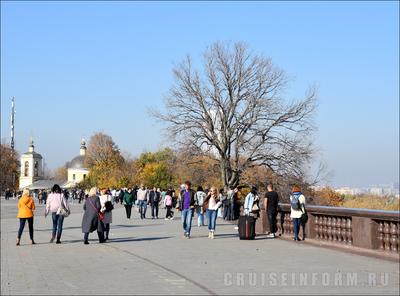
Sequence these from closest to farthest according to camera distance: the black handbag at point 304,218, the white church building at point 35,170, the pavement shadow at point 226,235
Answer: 1. the black handbag at point 304,218
2. the pavement shadow at point 226,235
3. the white church building at point 35,170

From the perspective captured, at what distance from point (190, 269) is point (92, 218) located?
6379 mm

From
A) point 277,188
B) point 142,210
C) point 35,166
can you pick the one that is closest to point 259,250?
point 142,210

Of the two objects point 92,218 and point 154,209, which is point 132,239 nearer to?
point 92,218

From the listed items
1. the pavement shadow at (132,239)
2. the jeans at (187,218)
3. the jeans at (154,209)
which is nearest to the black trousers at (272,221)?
the jeans at (187,218)

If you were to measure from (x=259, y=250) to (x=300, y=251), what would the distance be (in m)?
1.03

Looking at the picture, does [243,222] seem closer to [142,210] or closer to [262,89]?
[142,210]

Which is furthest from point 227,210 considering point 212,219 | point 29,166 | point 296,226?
point 29,166

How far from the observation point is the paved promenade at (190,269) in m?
9.55

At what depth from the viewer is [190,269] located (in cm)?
1175

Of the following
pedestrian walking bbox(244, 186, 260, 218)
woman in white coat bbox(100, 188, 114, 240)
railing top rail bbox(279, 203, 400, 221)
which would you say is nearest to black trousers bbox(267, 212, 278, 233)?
pedestrian walking bbox(244, 186, 260, 218)

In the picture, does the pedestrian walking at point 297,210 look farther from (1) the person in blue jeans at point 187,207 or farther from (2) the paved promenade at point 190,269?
(1) the person in blue jeans at point 187,207

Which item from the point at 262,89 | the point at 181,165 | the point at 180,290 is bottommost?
the point at 180,290

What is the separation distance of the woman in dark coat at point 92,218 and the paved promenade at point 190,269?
1.36 feet

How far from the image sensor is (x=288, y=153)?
46.4 meters
